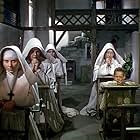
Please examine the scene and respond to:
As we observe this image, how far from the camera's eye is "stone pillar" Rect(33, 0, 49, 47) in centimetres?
1108

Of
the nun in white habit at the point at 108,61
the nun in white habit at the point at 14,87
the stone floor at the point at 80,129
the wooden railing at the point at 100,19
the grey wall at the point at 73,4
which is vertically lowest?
the stone floor at the point at 80,129

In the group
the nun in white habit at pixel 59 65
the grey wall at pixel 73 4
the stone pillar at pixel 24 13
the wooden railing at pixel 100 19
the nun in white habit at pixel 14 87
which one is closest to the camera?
the nun in white habit at pixel 14 87

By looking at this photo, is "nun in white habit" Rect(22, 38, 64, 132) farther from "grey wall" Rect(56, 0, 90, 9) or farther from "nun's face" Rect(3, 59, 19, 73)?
"grey wall" Rect(56, 0, 90, 9)

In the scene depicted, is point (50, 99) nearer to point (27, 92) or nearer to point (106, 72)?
point (106, 72)

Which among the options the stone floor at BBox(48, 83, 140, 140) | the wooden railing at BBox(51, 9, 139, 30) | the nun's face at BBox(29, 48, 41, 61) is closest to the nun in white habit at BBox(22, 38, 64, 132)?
the nun's face at BBox(29, 48, 41, 61)

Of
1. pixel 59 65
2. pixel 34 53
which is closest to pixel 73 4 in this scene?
pixel 59 65

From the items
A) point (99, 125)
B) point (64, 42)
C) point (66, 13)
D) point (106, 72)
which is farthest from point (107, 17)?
point (99, 125)

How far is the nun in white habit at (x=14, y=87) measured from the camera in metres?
2.69

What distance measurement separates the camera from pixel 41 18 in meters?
11.4

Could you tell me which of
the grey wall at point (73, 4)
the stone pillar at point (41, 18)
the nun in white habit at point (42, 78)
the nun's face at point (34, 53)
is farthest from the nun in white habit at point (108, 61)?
the grey wall at point (73, 4)

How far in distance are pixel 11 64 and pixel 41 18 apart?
893cm

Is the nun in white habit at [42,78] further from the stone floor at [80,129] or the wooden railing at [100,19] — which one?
the wooden railing at [100,19]

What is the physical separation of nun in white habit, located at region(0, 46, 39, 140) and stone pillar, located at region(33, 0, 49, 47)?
8249mm

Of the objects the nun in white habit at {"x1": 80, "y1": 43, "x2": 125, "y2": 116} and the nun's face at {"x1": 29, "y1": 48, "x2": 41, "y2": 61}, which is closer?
the nun's face at {"x1": 29, "y1": 48, "x2": 41, "y2": 61}
